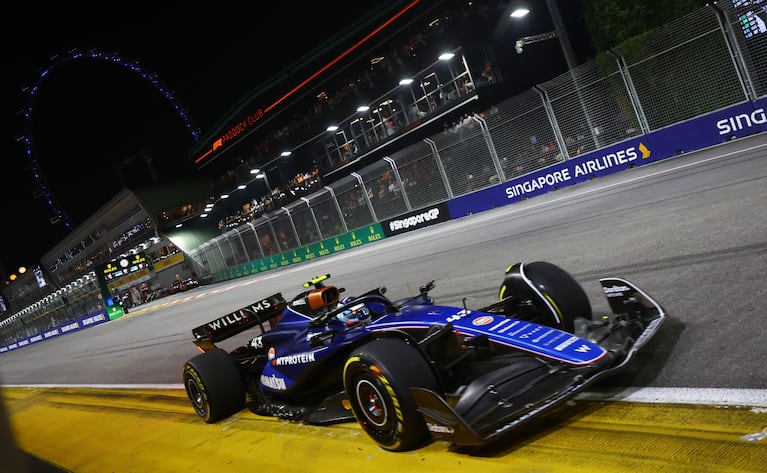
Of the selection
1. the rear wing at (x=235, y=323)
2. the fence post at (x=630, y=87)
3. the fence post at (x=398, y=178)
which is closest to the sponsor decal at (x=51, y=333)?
the fence post at (x=398, y=178)

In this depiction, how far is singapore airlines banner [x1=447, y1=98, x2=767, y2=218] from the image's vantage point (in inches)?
464

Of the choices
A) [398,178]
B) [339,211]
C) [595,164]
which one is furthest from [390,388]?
[339,211]

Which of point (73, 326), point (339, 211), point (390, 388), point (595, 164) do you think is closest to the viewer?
point (390, 388)

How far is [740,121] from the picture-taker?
11.8 meters

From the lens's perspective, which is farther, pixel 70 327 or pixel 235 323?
pixel 70 327

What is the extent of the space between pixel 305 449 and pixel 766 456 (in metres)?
2.83

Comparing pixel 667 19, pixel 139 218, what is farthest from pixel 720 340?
pixel 139 218

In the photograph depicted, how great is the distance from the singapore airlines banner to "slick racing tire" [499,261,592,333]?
9.74m

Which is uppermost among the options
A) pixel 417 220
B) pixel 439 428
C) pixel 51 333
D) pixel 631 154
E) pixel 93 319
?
pixel 51 333

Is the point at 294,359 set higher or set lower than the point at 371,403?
higher

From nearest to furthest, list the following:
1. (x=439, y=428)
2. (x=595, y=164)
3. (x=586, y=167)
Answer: (x=439, y=428)
(x=595, y=164)
(x=586, y=167)

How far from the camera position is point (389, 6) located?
26.6m

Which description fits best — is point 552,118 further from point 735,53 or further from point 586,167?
point 735,53

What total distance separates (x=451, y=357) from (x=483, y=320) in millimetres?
313
